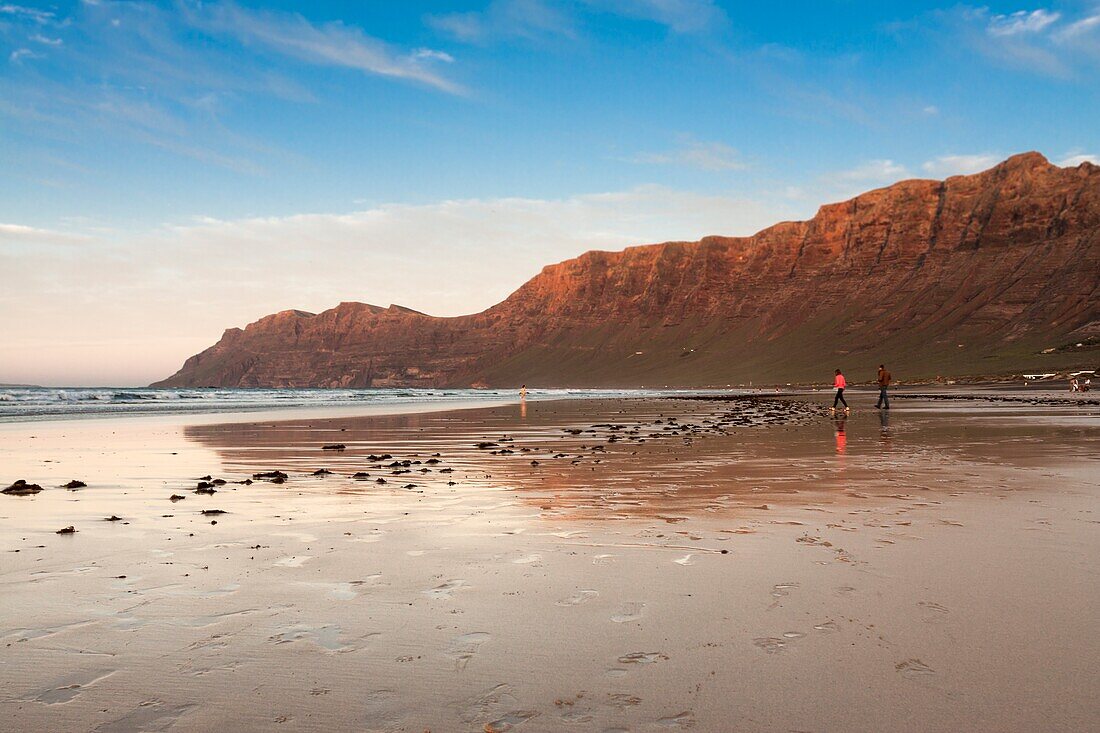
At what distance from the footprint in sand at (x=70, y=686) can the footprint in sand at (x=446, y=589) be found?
209 cm

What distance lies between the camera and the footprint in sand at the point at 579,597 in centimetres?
536

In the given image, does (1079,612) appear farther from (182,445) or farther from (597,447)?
(182,445)

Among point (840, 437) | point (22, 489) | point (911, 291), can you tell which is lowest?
point (840, 437)

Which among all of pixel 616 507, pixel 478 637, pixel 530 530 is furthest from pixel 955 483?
pixel 478 637

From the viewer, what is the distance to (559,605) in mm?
5312

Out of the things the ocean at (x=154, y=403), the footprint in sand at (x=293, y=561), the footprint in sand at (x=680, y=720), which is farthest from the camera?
the ocean at (x=154, y=403)

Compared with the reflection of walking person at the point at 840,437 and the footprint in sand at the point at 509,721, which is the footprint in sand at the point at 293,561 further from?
the reflection of walking person at the point at 840,437

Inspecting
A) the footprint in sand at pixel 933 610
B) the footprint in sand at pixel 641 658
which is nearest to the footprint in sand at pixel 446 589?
the footprint in sand at pixel 641 658

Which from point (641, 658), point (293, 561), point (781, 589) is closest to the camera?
point (641, 658)

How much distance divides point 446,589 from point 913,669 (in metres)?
3.17

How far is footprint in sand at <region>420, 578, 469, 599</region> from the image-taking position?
5625 mm

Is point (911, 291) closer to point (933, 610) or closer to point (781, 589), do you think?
point (781, 589)

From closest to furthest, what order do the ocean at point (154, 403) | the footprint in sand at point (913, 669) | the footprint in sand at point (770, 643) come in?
the footprint in sand at point (913, 669) < the footprint in sand at point (770, 643) < the ocean at point (154, 403)

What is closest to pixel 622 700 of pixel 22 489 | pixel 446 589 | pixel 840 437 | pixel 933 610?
pixel 446 589
